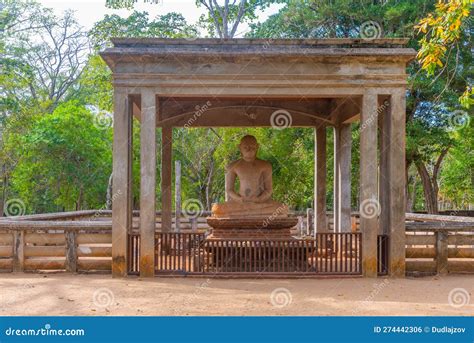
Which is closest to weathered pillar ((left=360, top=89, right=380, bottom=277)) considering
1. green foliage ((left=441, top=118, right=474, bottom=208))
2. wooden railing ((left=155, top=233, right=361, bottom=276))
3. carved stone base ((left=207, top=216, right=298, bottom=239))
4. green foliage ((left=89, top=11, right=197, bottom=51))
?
wooden railing ((left=155, top=233, right=361, bottom=276))

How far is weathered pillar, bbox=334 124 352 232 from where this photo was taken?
13.6 meters

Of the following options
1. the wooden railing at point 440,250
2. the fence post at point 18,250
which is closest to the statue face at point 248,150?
the wooden railing at point 440,250

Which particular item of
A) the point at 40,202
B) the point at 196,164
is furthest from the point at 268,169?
the point at 40,202

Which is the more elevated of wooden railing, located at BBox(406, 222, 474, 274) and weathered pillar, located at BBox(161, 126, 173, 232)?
weathered pillar, located at BBox(161, 126, 173, 232)

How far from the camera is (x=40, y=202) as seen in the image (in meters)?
29.0

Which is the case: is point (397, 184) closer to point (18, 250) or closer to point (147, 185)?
point (147, 185)

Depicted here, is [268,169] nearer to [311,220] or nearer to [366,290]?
[366,290]

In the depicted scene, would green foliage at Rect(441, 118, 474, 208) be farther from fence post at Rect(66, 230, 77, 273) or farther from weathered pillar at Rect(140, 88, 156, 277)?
fence post at Rect(66, 230, 77, 273)

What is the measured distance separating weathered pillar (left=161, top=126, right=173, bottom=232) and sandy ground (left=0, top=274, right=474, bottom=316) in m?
3.75

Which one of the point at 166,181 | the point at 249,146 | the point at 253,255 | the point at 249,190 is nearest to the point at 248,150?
the point at 249,146

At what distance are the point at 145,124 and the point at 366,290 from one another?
4.85m

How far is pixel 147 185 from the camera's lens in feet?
33.5

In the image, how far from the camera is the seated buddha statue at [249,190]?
11461mm

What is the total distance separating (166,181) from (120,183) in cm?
394
